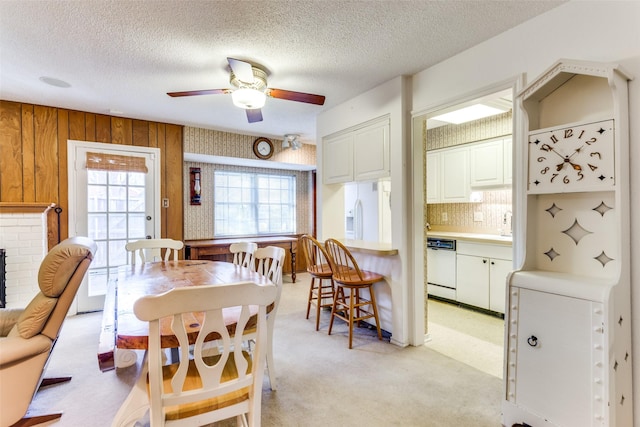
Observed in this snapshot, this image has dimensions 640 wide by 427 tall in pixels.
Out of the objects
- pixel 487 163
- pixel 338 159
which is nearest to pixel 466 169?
pixel 487 163

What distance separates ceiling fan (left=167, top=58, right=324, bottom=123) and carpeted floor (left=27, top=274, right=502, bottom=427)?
2.07 metres

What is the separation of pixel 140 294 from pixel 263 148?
3.49 m

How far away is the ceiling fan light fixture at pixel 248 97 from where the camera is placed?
7.78 ft

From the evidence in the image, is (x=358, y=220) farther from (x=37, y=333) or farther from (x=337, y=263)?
(x=37, y=333)

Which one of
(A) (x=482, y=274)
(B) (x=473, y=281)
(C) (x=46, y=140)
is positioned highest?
(C) (x=46, y=140)

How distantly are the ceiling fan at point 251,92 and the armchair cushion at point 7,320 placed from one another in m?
1.82

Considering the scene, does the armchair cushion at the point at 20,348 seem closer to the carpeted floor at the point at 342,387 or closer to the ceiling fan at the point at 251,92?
the carpeted floor at the point at 342,387

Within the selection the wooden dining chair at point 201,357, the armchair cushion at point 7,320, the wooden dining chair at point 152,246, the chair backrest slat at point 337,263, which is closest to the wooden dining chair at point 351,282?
the chair backrest slat at point 337,263

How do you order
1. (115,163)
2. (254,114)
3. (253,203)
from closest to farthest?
(254,114) → (115,163) → (253,203)

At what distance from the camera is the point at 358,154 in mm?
3289

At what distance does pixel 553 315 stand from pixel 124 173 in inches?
176

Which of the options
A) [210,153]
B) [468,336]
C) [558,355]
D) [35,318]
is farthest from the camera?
[210,153]

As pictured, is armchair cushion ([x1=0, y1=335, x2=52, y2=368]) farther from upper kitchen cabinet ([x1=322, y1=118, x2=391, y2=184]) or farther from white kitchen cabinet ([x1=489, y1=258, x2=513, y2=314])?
white kitchen cabinet ([x1=489, y1=258, x2=513, y2=314])

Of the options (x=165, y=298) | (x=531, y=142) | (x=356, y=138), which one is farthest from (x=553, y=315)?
(x=356, y=138)
